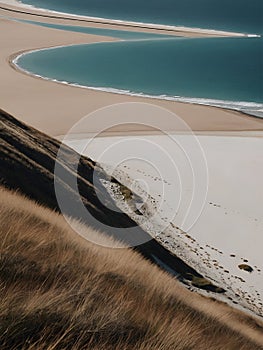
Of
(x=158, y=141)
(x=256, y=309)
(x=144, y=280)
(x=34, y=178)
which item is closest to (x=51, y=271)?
(x=144, y=280)

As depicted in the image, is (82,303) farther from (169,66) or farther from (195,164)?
(169,66)

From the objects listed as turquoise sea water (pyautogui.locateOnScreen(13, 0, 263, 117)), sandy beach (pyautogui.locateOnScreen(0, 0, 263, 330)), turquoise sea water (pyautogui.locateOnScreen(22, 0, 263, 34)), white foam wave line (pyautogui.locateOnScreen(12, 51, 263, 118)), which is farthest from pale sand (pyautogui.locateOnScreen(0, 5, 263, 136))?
turquoise sea water (pyautogui.locateOnScreen(22, 0, 263, 34))

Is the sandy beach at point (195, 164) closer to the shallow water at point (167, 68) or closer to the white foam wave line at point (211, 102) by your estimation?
the white foam wave line at point (211, 102)

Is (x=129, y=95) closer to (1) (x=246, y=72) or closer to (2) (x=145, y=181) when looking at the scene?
(1) (x=246, y=72)

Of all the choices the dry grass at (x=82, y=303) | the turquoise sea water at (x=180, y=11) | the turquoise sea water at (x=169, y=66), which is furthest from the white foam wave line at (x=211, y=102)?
the turquoise sea water at (x=180, y=11)

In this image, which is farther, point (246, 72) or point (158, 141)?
point (246, 72)

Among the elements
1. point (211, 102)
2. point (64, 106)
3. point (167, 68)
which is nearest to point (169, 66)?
point (167, 68)
